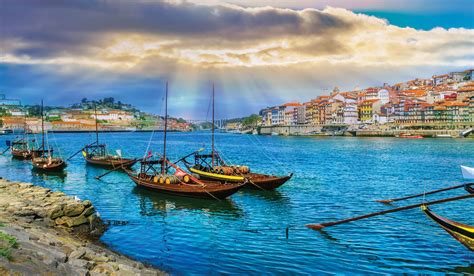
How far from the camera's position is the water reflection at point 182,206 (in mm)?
24930

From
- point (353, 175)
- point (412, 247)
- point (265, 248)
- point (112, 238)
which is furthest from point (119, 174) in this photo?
point (412, 247)

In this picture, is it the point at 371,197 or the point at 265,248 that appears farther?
the point at 371,197

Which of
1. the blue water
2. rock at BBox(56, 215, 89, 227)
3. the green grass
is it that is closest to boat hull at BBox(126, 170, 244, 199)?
the blue water

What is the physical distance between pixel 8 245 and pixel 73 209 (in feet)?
28.4

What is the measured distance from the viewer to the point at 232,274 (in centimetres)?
1513

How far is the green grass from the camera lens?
10.1 metres

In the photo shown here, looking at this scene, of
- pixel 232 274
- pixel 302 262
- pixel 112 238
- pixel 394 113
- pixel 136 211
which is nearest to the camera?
pixel 232 274

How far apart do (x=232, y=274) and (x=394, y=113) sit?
159594 mm

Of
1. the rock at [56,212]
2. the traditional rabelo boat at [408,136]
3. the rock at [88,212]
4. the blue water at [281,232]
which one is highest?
the traditional rabelo boat at [408,136]

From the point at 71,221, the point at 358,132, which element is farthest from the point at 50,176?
the point at 358,132

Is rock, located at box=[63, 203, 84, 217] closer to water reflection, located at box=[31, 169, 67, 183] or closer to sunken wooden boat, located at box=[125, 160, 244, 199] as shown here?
sunken wooden boat, located at box=[125, 160, 244, 199]

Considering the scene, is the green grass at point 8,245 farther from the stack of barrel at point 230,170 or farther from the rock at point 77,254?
the stack of barrel at point 230,170

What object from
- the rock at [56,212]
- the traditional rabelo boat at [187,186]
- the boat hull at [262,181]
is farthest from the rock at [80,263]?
the boat hull at [262,181]

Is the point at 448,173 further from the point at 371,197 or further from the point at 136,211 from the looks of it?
the point at 136,211
